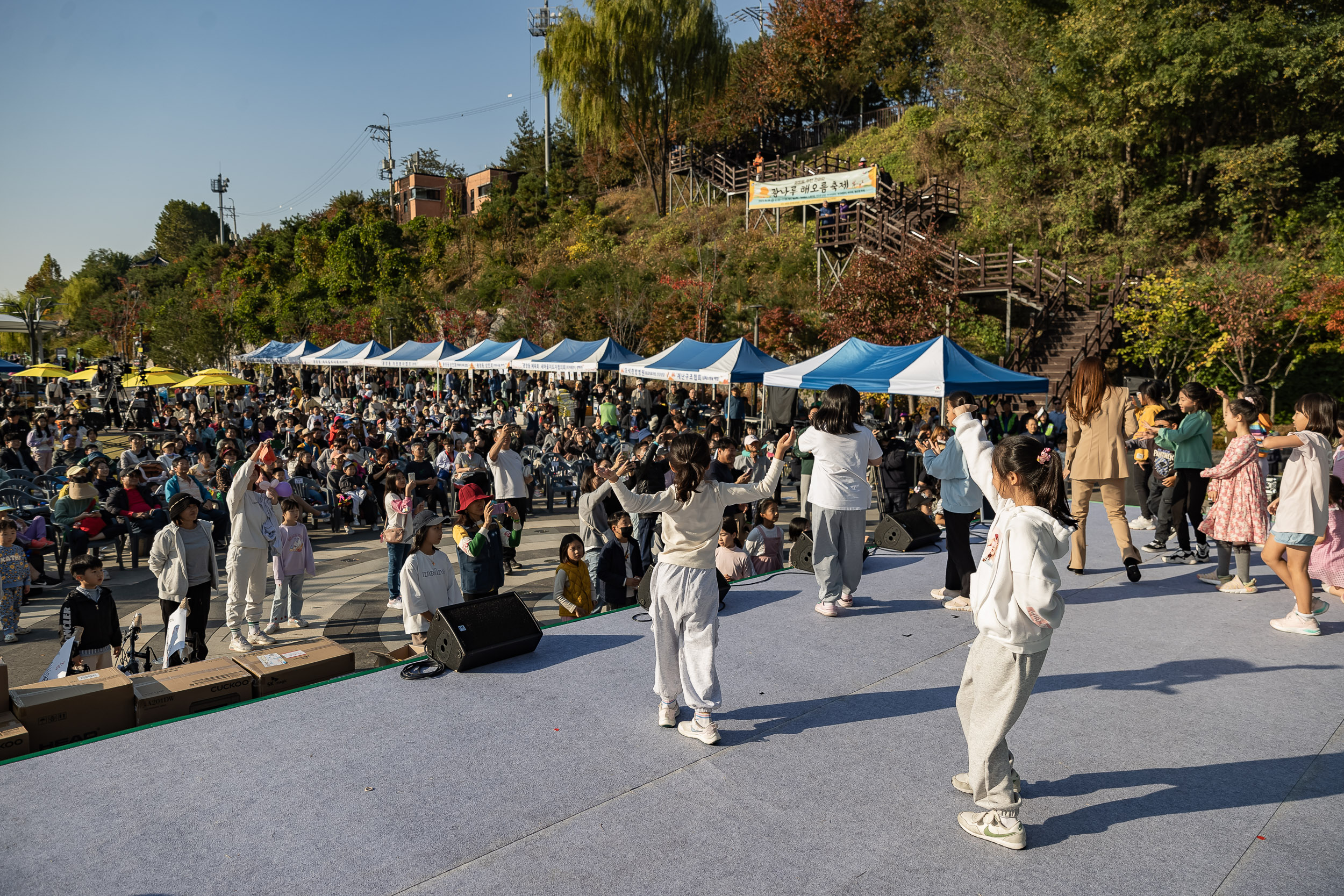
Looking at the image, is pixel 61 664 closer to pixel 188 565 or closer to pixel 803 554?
pixel 188 565

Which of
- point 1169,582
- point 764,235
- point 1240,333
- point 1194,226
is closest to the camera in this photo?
point 1169,582

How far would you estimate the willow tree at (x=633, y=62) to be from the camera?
34.3 m

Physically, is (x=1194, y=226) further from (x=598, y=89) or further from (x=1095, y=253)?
(x=598, y=89)

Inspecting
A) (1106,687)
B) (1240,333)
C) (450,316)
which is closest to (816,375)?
(1106,687)

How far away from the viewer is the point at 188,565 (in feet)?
20.0

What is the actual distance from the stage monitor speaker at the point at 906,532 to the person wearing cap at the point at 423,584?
394 cm

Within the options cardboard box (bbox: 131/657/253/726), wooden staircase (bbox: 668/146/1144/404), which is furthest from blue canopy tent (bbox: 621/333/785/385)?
cardboard box (bbox: 131/657/253/726)

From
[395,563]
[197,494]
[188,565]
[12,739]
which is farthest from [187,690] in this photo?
[197,494]

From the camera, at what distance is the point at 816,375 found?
1211 cm

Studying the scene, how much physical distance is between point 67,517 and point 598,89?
104 ft

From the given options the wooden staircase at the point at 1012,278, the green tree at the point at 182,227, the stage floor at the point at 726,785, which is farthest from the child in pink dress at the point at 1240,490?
the green tree at the point at 182,227

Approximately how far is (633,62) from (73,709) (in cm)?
3677

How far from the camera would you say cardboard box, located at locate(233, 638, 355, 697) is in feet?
14.2

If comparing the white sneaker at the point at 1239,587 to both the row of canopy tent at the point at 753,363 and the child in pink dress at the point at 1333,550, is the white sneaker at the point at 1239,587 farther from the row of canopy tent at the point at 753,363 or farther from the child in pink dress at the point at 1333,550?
the row of canopy tent at the point at 753,363
